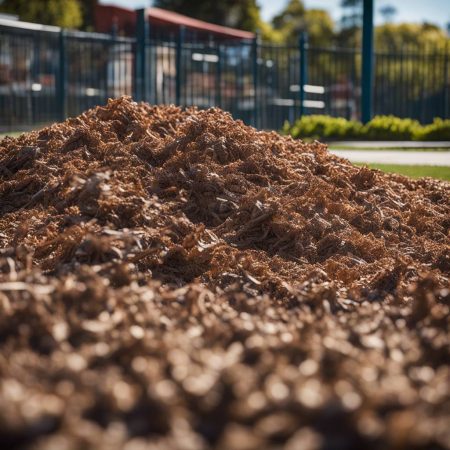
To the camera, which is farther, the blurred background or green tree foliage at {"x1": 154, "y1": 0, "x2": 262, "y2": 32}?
green tree foliage at {"x1": 154, "y1": 0, "x2": 262, "y2": 32}

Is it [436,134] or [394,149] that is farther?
[436,134]

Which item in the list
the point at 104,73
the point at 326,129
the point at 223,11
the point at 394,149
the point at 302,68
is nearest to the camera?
the point at 394,149

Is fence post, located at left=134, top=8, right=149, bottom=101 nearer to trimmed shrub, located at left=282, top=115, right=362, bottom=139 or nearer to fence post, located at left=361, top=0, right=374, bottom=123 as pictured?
trimmed shrub, located at left=282, top=115, right=362, bottom=139

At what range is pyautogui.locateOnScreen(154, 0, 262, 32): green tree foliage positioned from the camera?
5469 cm

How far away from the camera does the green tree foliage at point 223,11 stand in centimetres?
5469

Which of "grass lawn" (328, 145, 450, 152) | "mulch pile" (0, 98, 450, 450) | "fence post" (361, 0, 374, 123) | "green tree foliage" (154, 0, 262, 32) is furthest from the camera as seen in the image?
"green tree foliage" (154, 0, 262, 32)

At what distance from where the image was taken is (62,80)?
16.8 m

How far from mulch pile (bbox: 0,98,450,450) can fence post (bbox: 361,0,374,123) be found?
11397 mm

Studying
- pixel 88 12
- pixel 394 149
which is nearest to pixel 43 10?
pixel 88 12

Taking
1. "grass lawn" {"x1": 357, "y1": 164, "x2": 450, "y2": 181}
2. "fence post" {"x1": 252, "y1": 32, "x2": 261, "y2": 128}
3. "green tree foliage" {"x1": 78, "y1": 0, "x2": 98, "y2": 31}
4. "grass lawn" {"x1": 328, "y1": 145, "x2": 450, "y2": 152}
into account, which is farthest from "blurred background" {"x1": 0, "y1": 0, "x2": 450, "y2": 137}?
"green tree foliage" {"x1": 78, "y1": 0, "x2": 98, "y2": 31}

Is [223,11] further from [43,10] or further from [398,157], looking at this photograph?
[398,157]

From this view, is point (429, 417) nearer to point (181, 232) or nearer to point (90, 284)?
point (90, 284)

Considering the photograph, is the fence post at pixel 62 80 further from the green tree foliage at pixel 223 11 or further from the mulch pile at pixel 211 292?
the green tree foliage at pixel 223 11

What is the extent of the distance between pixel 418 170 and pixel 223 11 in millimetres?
47126
